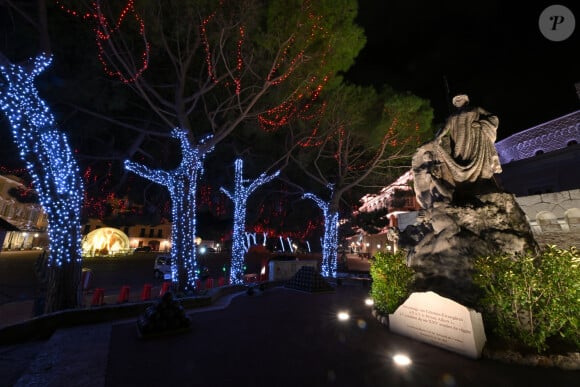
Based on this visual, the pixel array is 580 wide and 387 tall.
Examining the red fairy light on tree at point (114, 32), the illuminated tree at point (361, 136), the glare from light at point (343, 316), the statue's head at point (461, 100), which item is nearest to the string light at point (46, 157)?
the red fairy light on tree at point (114, 32)

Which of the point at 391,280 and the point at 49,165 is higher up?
the point at 49,165

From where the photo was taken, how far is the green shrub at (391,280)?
7043 millimetres

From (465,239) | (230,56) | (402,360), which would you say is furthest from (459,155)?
(230,56)

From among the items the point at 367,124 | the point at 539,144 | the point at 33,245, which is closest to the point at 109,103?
the point at 367,124

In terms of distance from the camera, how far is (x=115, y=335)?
20.6 feet

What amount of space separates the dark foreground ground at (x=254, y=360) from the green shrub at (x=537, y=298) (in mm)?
667

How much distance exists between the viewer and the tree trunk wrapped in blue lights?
682cm

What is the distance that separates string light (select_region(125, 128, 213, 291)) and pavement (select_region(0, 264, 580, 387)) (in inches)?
131

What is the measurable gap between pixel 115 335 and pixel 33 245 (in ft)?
198

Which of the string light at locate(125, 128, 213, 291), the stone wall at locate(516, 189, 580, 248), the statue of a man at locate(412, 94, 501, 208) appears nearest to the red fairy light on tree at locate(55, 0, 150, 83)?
the string light at locate(125, 128, 213, 291)

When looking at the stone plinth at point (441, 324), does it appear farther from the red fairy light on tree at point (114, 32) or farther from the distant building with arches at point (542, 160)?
the red fairy light on tree at point (114, 32)

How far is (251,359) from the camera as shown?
489 cm

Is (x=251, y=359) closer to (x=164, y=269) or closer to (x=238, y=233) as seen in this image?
(x=238, y=233)

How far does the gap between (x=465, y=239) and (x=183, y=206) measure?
1003cm
